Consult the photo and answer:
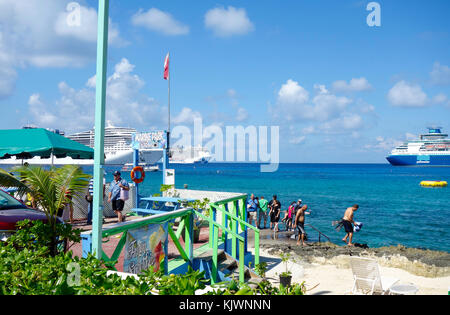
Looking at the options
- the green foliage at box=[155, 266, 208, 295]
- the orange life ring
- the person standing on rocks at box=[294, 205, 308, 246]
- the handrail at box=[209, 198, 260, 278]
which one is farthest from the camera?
the person standing on rocks at box=[294, 205, 308, 246]

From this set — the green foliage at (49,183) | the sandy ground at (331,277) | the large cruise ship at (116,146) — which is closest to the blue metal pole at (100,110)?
the green foliage at (49,183)

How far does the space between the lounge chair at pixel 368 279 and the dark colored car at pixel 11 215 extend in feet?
19.9

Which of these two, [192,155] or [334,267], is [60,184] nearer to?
[334,267]

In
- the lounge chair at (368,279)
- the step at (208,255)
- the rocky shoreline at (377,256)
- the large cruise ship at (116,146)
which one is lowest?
the rocky shoreline at (377,256)

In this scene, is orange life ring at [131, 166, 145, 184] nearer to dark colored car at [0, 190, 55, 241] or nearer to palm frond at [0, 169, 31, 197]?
dark colored car at [0, 190, 55, 241]

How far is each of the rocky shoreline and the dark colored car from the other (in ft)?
26.8

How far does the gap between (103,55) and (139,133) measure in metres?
12.7

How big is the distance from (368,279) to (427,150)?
11765 cm

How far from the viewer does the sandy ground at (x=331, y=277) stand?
8266 millimetres

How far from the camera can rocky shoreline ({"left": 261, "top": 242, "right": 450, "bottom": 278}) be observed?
10656 millimetres

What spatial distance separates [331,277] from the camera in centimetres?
941

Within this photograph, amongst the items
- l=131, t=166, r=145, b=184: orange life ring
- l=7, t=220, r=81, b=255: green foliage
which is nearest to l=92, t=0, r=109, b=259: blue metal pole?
l=7, t=220, r=81, b=255: green foliage

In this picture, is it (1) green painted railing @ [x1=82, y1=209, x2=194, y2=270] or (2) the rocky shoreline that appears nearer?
(1) green painted railing @ [x1=82, y1=209, x2=194, y2=270]

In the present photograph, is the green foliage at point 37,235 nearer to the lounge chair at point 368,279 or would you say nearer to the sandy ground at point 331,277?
the sandy ground at point 331,277
